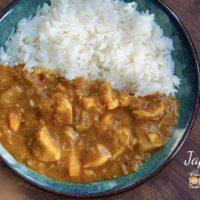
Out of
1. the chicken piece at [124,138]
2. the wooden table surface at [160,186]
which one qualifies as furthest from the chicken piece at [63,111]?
the wooden table surface at [160,186]

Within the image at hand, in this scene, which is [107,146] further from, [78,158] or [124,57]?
[124,57]

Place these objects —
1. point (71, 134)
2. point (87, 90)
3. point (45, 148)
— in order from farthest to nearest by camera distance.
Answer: point (87, 90) < point (71, 134) < point (45, 148)

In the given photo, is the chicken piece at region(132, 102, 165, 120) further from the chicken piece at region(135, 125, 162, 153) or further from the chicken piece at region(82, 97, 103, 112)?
the chicken piece at region(82, 97, 103, 112)

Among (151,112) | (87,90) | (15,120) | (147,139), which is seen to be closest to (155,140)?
(147,139)

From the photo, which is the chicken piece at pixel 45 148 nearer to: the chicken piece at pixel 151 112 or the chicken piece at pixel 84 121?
the chicken piece at pixel 84 121

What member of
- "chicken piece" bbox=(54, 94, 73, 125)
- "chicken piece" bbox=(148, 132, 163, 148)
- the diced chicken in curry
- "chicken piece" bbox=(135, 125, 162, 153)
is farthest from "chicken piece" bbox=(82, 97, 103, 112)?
"chicken piece" bbox=(148, 132, 163, 148)

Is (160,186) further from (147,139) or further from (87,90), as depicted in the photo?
(87,90)

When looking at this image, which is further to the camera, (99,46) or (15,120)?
(99,46)

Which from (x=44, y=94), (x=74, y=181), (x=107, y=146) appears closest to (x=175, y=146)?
(x=107, y=146)
